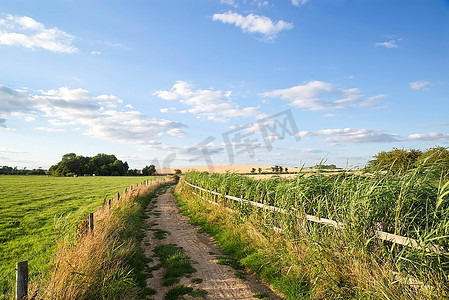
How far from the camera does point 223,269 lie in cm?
659

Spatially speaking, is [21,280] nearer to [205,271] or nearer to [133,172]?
[205,271]

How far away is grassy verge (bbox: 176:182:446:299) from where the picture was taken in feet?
12.8

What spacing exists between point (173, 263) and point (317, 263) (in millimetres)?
3847

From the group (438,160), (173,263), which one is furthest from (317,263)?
(173,263)

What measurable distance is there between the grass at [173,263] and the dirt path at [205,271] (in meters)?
0.16

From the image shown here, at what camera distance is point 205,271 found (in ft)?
21.1

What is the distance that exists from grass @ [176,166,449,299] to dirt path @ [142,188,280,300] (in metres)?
0.59

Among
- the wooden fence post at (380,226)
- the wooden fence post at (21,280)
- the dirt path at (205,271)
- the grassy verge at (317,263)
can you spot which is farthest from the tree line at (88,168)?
the wooden fence post at (380,226)

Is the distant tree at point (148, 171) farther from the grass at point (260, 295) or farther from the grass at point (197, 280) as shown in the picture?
the grass at point (260, 295)

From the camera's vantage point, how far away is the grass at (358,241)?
365cm

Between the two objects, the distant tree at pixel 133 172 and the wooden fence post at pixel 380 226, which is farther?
the distant tree at pixel 133 172

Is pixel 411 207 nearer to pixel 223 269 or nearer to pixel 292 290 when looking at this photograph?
pixel 292 290

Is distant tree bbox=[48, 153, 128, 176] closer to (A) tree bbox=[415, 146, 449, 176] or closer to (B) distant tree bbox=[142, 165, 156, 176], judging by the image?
(B) distant tree bbox=[142, 165, 156, 176]

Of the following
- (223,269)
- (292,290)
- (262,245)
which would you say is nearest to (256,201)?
(262,245)
